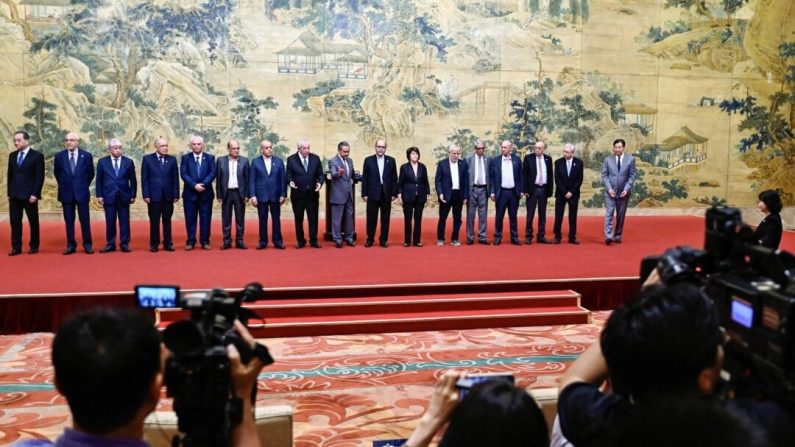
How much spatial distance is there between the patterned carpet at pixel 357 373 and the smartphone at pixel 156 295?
2471 millimetres

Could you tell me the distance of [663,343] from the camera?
170 centimetres

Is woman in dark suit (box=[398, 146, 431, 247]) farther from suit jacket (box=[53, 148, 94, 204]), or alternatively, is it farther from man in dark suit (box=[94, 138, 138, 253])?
suit jacket (box=[53, 148, 94, 204])

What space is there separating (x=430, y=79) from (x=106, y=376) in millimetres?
13765

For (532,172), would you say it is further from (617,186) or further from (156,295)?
(156,295)

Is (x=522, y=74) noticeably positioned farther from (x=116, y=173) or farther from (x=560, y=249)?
(x=116, y=173)

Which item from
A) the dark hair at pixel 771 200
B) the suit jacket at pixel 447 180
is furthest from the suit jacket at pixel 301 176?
the dark hair at pixel 771 200

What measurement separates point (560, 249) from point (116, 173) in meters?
6.26

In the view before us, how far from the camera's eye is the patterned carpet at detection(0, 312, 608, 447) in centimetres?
465

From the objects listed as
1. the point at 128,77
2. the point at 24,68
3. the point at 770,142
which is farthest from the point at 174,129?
the point at 770,142

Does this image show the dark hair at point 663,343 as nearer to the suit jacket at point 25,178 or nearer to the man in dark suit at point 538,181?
the suit jacket at point 25,178

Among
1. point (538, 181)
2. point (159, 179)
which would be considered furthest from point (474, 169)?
point (159, 179)

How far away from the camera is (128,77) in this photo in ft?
45.1

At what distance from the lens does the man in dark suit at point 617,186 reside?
11328 mm

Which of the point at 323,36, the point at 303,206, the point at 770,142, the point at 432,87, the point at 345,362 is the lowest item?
the point at 345,362
